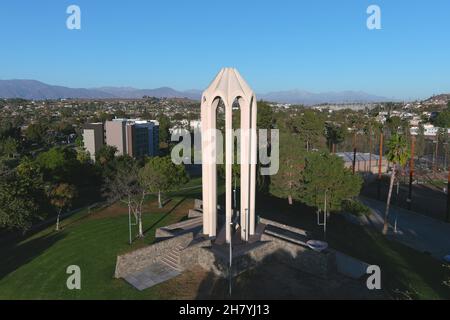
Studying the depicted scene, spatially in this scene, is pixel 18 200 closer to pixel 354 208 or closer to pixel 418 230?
pixel 354 208

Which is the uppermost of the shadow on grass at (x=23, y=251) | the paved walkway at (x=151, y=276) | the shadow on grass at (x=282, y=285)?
the paved walkway at (x=151, y=276)

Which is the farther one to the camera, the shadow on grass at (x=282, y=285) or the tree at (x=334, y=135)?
the tree at (x=334, y=135)

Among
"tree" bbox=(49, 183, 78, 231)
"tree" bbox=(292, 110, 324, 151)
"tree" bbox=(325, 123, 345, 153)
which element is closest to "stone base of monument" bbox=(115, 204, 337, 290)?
"tree" bbox=(49, 183, 78, 231)

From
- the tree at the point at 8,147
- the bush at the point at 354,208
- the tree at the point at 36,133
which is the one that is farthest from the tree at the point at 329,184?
the tree at the point at 36,133

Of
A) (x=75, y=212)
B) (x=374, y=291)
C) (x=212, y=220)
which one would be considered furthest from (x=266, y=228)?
(x=75, y=212)

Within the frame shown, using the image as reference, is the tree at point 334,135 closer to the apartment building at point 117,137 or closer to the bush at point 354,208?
the apartment building at point 117,137

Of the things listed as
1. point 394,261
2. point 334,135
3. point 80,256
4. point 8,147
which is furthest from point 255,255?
point 8,147

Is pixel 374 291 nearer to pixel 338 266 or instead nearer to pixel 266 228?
pixel 338 266
